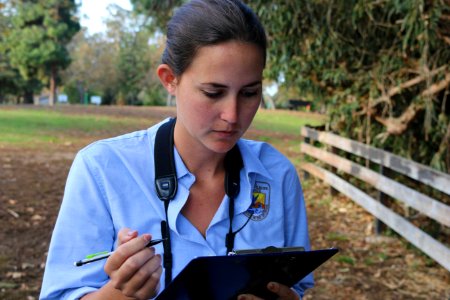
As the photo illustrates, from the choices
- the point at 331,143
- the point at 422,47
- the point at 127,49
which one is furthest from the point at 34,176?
the point at 127,49

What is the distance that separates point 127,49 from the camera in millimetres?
52031

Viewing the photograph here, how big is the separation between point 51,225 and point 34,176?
135 inches

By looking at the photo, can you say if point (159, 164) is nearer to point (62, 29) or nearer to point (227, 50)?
point (227, 50)

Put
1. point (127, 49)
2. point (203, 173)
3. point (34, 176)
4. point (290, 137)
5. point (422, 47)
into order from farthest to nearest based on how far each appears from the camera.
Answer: point (127, 49) → point (290, 137) → point (34, 176) → point (422, 47) → point (203, 173)

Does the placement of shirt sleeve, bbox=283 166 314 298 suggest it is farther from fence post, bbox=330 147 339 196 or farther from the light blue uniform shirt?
fence post, bbox=330 147 339 196

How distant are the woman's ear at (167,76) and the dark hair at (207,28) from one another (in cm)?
3

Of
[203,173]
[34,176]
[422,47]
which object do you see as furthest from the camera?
[34,176]

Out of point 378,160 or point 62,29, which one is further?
point 62,29

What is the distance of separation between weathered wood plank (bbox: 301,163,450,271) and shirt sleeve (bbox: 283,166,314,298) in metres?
3.35

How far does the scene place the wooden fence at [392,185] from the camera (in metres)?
5.27

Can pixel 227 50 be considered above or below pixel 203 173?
above

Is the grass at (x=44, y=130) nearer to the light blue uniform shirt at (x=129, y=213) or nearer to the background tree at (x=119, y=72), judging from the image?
the light blue uniform shirt at (x=129, y=213)

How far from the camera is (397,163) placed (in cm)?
648

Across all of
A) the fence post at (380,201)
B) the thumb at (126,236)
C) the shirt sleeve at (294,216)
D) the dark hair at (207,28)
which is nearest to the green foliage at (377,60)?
the fence post at (380,201)
